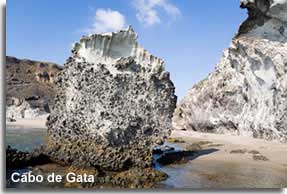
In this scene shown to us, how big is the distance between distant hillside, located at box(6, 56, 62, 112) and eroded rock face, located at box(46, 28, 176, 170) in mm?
27811

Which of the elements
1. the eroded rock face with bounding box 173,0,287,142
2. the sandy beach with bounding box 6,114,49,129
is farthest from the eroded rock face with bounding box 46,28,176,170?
the sandy beach with bounding box 6,114,49,129

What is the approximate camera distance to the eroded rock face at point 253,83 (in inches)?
716

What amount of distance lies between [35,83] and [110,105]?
3844cm

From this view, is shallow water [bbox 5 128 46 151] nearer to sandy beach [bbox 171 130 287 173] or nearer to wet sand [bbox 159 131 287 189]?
wet sand [bbox 159 131 287 189]

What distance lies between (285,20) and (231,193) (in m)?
11.0

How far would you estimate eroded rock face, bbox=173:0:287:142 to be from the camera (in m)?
18.2

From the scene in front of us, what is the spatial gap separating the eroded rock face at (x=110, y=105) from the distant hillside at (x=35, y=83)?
27.8 meters

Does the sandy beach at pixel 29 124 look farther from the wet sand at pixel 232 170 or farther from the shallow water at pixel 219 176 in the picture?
the shallow water at pixel 219 176

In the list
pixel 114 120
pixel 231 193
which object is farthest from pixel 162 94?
pixel 231 193

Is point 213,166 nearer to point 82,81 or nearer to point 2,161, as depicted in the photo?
point 82,81

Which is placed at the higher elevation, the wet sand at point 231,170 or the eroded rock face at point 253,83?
the eroded rock face at point 253,83

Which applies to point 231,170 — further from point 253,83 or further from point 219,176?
point 253,83

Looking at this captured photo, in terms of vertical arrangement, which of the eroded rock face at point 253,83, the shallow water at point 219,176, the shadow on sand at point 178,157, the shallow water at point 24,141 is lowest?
the shallow water at point 219,176

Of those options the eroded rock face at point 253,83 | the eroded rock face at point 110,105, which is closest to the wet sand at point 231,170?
the eroded rock face at point 110,105
